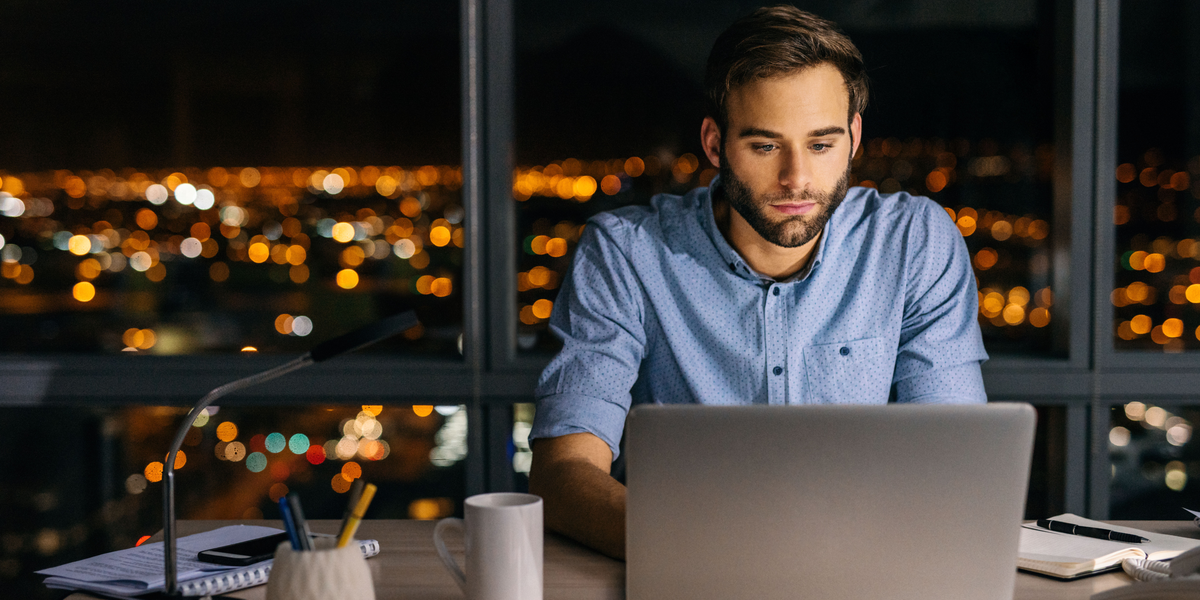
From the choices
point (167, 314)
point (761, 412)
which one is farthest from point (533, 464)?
point (167, 314)

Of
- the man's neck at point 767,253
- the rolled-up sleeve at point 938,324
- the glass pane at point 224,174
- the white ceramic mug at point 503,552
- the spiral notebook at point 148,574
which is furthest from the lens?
the glass pane at point 224,174

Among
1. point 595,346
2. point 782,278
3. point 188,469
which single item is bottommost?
point 188,469

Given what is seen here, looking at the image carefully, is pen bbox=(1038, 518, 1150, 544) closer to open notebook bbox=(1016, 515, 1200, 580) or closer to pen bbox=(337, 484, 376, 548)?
open notebook bbox=(1016, 515, 1200, 580)

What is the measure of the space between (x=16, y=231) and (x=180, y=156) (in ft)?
1.84

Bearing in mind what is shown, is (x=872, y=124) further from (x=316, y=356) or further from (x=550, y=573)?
(x=316, y=356)

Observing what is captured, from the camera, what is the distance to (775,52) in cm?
167

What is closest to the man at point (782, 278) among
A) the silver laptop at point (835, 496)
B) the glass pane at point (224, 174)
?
the silver laptop at point (835, 496)

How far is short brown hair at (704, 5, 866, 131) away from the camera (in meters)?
1.67

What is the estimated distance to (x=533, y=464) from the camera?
139 centimetres

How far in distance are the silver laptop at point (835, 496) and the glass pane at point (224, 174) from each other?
1.73 m

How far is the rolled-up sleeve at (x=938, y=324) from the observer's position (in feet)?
5.24

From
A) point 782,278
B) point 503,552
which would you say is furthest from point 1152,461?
point 503,552

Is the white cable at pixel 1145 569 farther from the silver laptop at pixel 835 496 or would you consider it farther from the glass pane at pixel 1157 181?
the glass pane at pixel 1157 181

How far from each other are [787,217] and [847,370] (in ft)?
1.06
